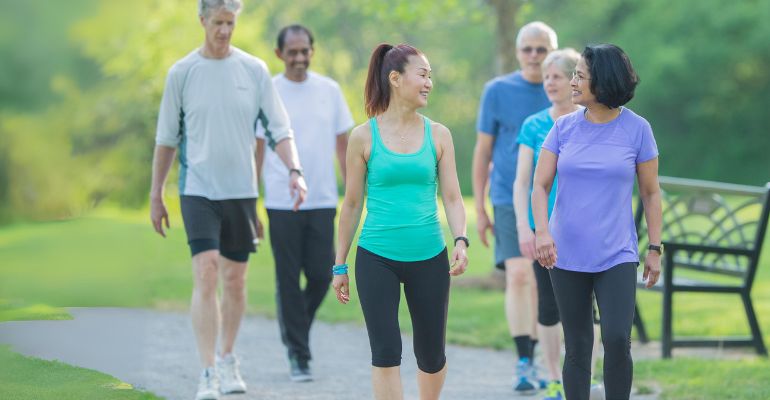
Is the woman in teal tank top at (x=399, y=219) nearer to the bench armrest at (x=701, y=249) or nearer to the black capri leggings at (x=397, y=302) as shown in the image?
the black capri leggings at (x=397, y=302)

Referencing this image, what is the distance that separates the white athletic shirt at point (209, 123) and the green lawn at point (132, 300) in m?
0.58

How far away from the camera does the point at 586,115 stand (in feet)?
21.1

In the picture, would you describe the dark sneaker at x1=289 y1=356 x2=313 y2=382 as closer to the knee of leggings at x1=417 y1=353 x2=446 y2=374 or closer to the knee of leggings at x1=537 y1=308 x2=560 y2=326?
the knee of leggings at x1=537 y1=308 x2=560 y2=326

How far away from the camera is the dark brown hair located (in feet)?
21.0

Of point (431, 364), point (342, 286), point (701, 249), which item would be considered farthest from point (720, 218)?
point (342, 286)

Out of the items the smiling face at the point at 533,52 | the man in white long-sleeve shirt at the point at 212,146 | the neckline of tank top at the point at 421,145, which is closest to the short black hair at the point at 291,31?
the man in white long-sleeve shirt at the point at 212,146

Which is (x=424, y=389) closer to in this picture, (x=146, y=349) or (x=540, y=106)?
(x=540, y=106)

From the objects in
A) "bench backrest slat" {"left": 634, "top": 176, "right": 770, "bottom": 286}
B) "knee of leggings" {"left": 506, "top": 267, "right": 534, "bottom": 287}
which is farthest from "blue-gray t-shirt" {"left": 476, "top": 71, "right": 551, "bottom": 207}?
"bench backrest slat" {"left": 634, "top": 176, "right": 770, "bottom": 286}

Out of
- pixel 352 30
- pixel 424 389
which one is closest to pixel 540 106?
pixel 424 389

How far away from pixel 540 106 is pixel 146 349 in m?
3.54

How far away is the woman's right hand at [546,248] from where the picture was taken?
6344 millimetres

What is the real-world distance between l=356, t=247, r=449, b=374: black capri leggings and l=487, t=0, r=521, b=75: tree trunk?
9391 millimetres

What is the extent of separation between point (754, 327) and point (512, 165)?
2610 mm

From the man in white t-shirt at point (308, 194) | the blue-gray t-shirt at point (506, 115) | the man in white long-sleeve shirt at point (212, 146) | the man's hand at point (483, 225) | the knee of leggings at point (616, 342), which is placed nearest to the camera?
the knee of leggings at point (616, 342)
